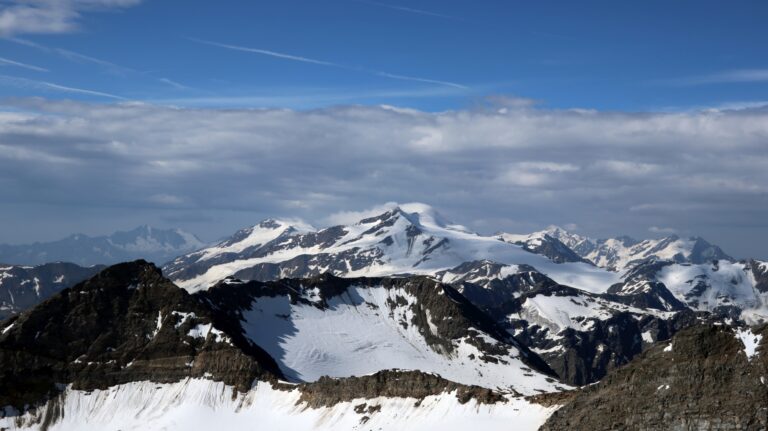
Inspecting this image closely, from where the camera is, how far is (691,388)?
126 metres

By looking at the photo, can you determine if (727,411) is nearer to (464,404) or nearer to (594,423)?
(594,423)

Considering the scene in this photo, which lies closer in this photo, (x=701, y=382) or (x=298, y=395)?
(x=701, y=382)

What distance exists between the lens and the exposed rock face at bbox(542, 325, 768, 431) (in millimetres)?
121188

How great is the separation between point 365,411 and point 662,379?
6673 centimetres

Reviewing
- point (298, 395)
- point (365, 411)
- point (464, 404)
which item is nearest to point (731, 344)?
point (464, 404)

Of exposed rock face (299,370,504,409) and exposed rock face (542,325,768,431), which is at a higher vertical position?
exposed rock face (542,325,768,431)

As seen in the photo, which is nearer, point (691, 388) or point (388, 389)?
point (691, 388)

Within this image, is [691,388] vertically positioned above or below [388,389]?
above

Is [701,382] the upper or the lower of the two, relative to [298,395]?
upper

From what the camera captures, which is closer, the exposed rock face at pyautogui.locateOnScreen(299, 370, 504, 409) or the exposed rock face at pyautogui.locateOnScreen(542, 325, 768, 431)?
the exposed rock face at pyautogui.locateOnScreen(542, 325, 768, 431)

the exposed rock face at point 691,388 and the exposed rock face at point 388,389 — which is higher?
the exposed rock face at point 691,388

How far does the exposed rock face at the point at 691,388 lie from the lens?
12119cm

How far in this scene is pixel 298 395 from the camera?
198 metres

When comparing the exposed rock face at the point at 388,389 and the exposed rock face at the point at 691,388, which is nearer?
the exposed rock face at the point at 691,388
